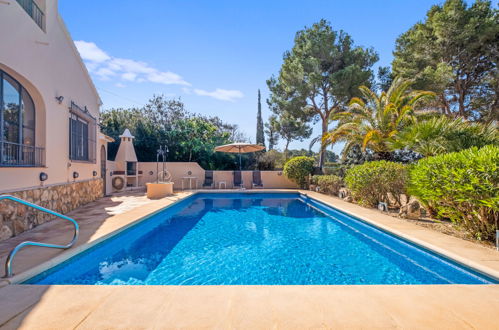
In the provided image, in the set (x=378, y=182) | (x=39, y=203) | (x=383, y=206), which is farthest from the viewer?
(x=378, y=182)

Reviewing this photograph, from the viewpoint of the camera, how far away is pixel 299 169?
50.5 ft

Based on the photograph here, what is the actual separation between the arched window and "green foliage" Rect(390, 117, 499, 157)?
10.4m

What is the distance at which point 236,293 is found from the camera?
9.30 ft

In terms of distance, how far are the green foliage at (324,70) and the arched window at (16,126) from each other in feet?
47.3

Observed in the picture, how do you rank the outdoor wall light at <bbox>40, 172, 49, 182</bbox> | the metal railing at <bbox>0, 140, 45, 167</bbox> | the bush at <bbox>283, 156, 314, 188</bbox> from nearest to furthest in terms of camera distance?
the metal railing at <bbox>0, 140, 45, 167</bbox>
the outdoor wall light at <bbox>40, 172, 49, 182</bbox>
the bush at <bbox>283, 156, 314, 188</bbox>

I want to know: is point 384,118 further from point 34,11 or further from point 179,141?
point 179,141

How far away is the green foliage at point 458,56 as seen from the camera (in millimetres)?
13117

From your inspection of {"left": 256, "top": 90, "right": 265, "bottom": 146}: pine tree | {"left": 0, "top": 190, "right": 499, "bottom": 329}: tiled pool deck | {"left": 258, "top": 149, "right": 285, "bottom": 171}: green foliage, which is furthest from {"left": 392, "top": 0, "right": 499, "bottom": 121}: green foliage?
{"left": 256, "top": 90, "right": 265, "bottom": 146}: pine tree

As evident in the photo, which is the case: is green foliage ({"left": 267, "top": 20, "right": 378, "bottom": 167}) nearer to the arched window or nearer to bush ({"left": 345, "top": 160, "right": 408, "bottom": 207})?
bush ({"left": 345, "top": 160, "right": 408, "bottom": 207})

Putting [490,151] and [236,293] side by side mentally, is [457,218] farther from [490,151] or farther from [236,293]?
[236,293]

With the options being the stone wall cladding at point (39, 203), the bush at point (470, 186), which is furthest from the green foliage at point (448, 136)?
the stone wall cladding at point (39, 203)

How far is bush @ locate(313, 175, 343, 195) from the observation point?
12.8 meters

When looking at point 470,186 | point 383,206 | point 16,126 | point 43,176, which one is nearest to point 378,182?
point 383,206

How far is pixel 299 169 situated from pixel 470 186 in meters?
11.0
